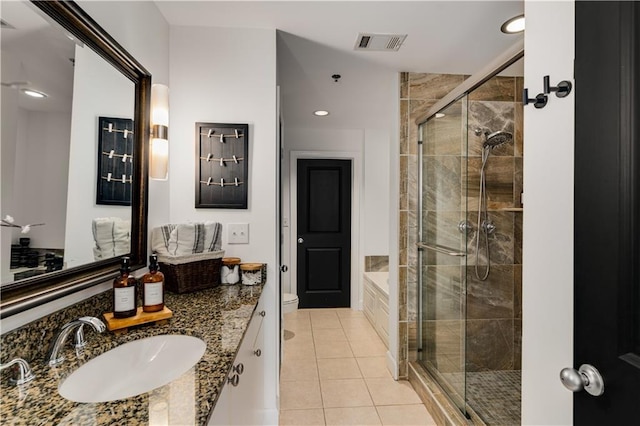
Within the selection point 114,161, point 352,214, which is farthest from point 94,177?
point 352,214

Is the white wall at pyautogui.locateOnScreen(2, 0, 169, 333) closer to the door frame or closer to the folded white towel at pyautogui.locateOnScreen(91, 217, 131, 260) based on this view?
the folded white towel at pyautogui.locateOnScreen(91, 217, 131, 260)

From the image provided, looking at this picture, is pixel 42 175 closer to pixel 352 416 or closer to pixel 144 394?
pixel 144 394

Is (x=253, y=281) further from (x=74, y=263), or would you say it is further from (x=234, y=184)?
(x=74, y=263)

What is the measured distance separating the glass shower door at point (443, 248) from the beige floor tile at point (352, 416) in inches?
20.4

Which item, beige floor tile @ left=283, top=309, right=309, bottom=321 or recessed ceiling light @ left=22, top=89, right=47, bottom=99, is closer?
recessed ceiling light @ left=22, top=89, right=47, bottom=99

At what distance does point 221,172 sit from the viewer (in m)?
2.00

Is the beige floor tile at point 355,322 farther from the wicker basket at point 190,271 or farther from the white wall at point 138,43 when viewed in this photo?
the white wall at point 138,43

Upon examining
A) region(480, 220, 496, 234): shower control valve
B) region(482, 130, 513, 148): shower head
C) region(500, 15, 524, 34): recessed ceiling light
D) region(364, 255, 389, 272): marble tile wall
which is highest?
region(500, 15, 524, 34): recessed ceiling light

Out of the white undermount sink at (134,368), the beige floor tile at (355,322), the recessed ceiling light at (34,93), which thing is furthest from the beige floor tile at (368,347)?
the recessed ceiling light at (34,93)

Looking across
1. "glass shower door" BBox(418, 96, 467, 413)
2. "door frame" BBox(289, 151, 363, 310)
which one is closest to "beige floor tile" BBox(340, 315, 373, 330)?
"door frame" BBox(289, 151, 363, 310)

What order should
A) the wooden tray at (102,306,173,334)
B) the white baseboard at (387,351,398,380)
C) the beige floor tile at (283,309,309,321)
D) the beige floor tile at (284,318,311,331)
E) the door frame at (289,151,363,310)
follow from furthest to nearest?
the door frame at (289,151,363,310) < the beige floor tile at (283,309,309,321) < the beige floor tile at (284,318,311,331) < the white baseboard at (387,351,398,380) < the wooden tray at (102,306,173,334)

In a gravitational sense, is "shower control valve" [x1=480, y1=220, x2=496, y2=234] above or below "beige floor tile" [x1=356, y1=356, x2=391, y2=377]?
above

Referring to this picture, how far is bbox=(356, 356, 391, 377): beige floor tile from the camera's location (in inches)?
108

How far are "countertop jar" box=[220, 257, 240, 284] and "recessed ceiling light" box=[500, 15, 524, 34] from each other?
204 cm
